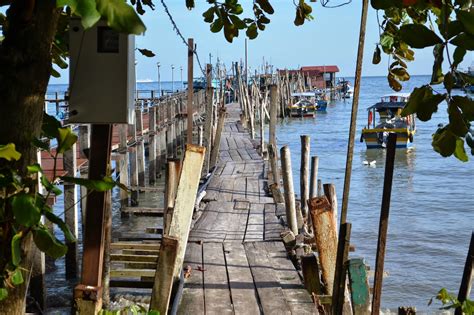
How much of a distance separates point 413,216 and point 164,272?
49.8 ft

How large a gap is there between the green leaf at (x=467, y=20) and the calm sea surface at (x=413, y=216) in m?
0.71

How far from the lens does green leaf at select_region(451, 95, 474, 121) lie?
166 centimetres

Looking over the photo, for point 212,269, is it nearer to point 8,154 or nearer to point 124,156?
point 8,154

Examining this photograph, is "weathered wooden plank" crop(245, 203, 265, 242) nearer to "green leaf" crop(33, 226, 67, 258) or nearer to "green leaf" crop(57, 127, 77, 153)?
"green leaf" crop(57, 127, 77, 153)

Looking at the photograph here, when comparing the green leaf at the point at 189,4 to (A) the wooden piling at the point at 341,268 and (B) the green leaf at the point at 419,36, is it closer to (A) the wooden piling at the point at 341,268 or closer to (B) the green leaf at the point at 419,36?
(A) the wooden piling at the point at 341,268

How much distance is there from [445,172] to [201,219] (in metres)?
19.2

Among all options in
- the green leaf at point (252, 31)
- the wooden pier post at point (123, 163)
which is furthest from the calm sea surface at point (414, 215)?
the wooden pier post at point (123, 163)

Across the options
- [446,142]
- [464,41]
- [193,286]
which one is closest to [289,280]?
[193,286]

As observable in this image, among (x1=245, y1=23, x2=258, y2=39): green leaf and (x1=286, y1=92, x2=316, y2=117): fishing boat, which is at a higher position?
(x1=245, y1=23, x2=258, y2=39): green leaf

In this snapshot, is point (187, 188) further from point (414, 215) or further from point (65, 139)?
point (414, 215)

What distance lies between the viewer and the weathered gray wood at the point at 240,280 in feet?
20.1

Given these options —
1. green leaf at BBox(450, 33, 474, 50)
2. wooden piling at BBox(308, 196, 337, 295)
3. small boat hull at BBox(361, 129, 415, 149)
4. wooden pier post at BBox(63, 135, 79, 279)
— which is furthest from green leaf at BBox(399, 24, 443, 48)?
small boat hull at BBox(361, 129, 415, 149)

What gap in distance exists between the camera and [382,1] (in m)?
1.71

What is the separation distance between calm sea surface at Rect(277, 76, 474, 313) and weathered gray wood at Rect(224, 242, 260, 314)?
2305 mm
